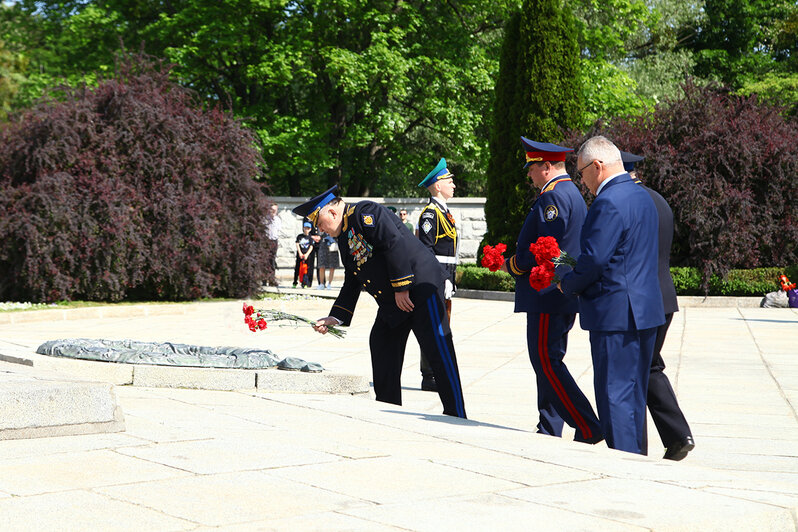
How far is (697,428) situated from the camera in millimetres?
6531

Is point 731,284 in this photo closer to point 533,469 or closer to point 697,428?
point 697,428

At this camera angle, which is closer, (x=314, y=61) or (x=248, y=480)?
(x=248, y=480)

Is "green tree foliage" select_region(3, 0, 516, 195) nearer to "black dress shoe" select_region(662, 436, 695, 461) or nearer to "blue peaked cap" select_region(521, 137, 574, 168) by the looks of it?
"blue peaked cap" select_region(521, 137, 574, 168)

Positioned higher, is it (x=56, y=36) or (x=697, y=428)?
(x=56, y=36)

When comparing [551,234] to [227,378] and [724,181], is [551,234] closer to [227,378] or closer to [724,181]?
[227,378]

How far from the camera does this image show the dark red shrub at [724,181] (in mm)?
17594

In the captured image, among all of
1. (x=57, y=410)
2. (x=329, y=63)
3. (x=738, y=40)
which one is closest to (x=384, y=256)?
(x=57, y=410)

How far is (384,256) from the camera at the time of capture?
623 cm

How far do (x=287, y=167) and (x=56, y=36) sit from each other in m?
10.2

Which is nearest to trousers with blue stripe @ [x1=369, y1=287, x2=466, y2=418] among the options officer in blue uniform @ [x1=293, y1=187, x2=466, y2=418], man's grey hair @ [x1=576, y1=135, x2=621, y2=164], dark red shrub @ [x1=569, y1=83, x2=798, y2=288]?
officer in blue uniform @ [x1=293, y1=187, x2=466, y2=418]

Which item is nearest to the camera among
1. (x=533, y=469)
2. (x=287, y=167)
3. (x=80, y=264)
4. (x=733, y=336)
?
(x=533, y=469)

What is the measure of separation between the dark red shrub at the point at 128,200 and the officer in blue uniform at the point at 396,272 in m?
9.99

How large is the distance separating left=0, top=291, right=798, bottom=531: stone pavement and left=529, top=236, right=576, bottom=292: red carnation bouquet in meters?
0.90

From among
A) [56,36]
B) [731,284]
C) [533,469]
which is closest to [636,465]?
Result: [533,469]
